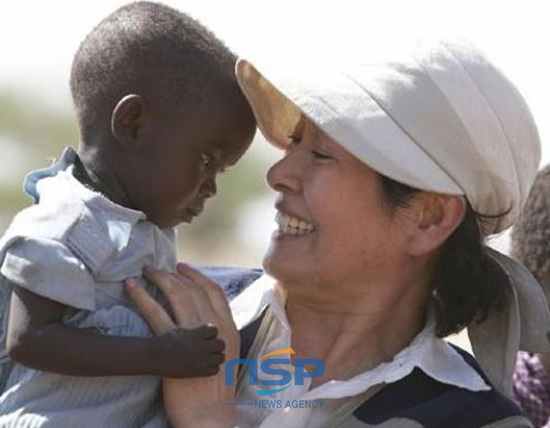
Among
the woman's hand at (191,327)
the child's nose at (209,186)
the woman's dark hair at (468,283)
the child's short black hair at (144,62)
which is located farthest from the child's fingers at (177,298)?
the woman's dark hair at (468,283)

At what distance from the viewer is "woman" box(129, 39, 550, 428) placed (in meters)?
3.39

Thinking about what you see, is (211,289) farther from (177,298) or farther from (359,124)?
(359,124)

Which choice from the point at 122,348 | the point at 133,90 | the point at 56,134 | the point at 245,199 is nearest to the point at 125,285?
the point at 122,348

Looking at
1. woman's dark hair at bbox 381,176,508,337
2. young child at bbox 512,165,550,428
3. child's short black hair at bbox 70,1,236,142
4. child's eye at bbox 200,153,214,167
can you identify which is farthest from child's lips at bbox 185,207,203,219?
young child at bbox 512,165,550,428

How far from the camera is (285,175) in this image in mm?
3479

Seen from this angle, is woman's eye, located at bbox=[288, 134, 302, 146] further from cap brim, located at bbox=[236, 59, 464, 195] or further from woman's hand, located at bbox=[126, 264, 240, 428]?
woman's hand, located at bbox=[126, 264, 240, 428]

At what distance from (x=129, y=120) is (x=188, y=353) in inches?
20.3

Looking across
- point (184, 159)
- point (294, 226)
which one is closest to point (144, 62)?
point (184, 159)

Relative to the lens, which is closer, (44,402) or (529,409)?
(44,402)

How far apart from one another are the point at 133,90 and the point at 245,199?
74.1ft

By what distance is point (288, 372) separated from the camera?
11.7 ft

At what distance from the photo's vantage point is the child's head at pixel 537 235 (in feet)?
18.0

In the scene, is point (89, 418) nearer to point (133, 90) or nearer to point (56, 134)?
point (133, 90)

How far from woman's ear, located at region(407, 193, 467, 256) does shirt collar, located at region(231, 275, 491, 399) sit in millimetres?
183
